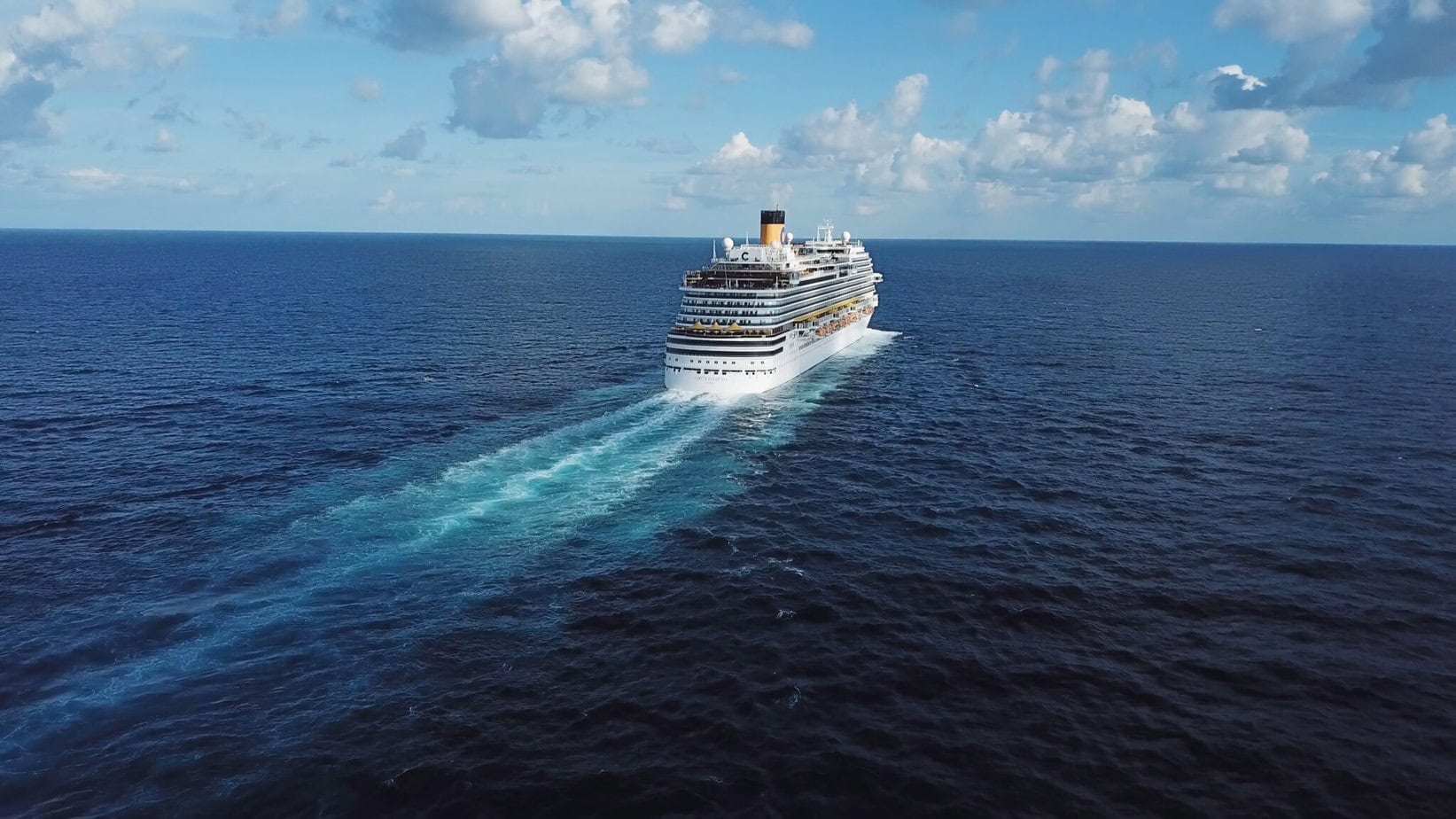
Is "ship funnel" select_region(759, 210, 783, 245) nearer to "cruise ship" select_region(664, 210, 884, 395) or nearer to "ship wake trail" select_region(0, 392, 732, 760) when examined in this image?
"cruise ship" select_region(664, 210, 884, 395)

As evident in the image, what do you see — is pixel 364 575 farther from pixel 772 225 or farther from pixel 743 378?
pixel 772 225

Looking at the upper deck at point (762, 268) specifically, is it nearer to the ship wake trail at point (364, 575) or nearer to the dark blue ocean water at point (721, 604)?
the dark blue ocean water at point (721, 604)

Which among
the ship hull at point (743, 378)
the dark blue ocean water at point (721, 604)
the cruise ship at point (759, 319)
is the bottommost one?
the dark blue ocean water at point (721, 604)

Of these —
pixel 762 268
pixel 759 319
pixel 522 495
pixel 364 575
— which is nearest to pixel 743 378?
pixel 759 319

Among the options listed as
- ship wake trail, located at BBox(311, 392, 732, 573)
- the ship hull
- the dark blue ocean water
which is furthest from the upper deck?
ship wake trail, located at BBox(311, 392, 732, 573)

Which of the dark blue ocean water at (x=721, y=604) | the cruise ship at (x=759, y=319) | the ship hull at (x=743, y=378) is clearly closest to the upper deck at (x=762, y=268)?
the cruise ship at (x=759, y=319)

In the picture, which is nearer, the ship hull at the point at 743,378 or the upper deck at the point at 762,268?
the ship hull at the point at 743,378
